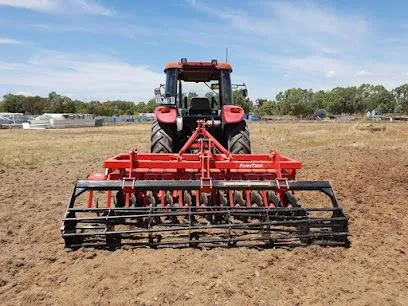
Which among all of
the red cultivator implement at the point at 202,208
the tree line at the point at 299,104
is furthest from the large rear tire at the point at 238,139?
the tree line at the point at 299,104

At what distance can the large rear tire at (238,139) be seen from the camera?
21.4 feet

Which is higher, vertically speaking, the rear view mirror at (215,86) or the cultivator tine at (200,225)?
the rear view mirror at (215,86)

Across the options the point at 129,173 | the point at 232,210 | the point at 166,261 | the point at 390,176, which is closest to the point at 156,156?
the point at 129,173

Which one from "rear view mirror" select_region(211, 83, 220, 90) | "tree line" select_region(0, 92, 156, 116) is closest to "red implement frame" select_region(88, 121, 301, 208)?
"rear view mirror" select_region(211, 83, 220, 90)

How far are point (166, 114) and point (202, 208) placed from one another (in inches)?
113

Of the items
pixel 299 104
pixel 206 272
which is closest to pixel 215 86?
pixel 206 272

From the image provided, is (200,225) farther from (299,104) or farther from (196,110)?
(299,104)

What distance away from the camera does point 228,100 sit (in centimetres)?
729

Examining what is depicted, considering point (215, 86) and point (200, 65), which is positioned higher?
point (200, 65)

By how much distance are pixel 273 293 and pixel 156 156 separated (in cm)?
261

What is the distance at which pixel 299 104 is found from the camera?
277 feet

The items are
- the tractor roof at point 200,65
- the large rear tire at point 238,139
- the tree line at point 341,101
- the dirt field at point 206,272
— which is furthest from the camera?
the tree line at point 341,101

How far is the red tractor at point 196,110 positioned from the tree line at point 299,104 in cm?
6515

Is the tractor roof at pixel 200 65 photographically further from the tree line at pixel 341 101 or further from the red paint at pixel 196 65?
the tree line at pixel 341 101
